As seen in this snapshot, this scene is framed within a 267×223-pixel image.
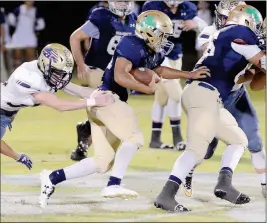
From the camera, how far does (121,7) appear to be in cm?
730

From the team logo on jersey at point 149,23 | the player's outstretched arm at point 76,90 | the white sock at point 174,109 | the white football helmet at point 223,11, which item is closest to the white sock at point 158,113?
the white sock at point 174,109

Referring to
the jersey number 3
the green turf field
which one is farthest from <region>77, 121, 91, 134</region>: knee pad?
→ the jersey number 3

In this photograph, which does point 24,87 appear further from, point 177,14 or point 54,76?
point 177,14

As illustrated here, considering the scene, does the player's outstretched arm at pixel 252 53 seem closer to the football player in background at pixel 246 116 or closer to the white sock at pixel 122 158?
the football player in background at pixel 246 116

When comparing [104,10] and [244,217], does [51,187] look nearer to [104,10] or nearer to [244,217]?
[244,217]

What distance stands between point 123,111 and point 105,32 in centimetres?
169

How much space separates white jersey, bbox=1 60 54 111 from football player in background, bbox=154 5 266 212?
0.89m

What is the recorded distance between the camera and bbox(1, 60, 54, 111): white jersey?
564 centimetres

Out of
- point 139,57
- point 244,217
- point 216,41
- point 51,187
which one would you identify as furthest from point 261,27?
point 51,187

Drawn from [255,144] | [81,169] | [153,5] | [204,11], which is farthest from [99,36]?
[204,11]

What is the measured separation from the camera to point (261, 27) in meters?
6.00

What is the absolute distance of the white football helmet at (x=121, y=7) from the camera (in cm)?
727

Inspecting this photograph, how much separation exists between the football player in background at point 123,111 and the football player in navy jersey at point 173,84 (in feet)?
7.51

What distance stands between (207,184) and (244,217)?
1.07 metres
